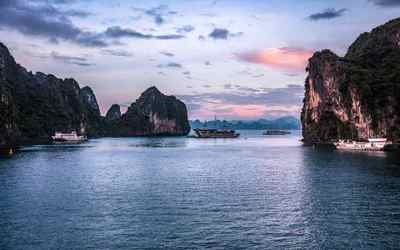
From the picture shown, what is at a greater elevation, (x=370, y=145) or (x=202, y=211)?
(x=370, y=145)

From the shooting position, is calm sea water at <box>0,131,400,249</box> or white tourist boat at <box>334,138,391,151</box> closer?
calm sea water at <box>0,131,400,249</box>

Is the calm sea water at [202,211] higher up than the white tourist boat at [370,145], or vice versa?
the white tourist boat at [370,145]

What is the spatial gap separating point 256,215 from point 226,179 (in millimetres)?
37033

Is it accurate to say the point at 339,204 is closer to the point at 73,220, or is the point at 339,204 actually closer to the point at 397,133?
the point at 73,220

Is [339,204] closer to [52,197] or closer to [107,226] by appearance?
[107,226]

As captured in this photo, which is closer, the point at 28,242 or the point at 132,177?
the point at 28,242

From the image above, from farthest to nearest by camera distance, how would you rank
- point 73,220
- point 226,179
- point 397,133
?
point 397,133 → point 226,179 → point 73,220

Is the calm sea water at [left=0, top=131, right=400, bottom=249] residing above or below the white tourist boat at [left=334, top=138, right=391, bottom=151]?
below

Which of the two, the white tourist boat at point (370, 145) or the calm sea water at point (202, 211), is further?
the white tourist boat at point (370, 145)

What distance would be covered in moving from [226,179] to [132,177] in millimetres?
20554

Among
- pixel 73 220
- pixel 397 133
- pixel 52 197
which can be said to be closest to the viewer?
pixel 73 220

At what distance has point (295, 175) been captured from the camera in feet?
330

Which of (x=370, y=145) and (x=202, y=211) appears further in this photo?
(x=370, y=145)

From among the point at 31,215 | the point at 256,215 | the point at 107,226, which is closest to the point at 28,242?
the point at 107,226
